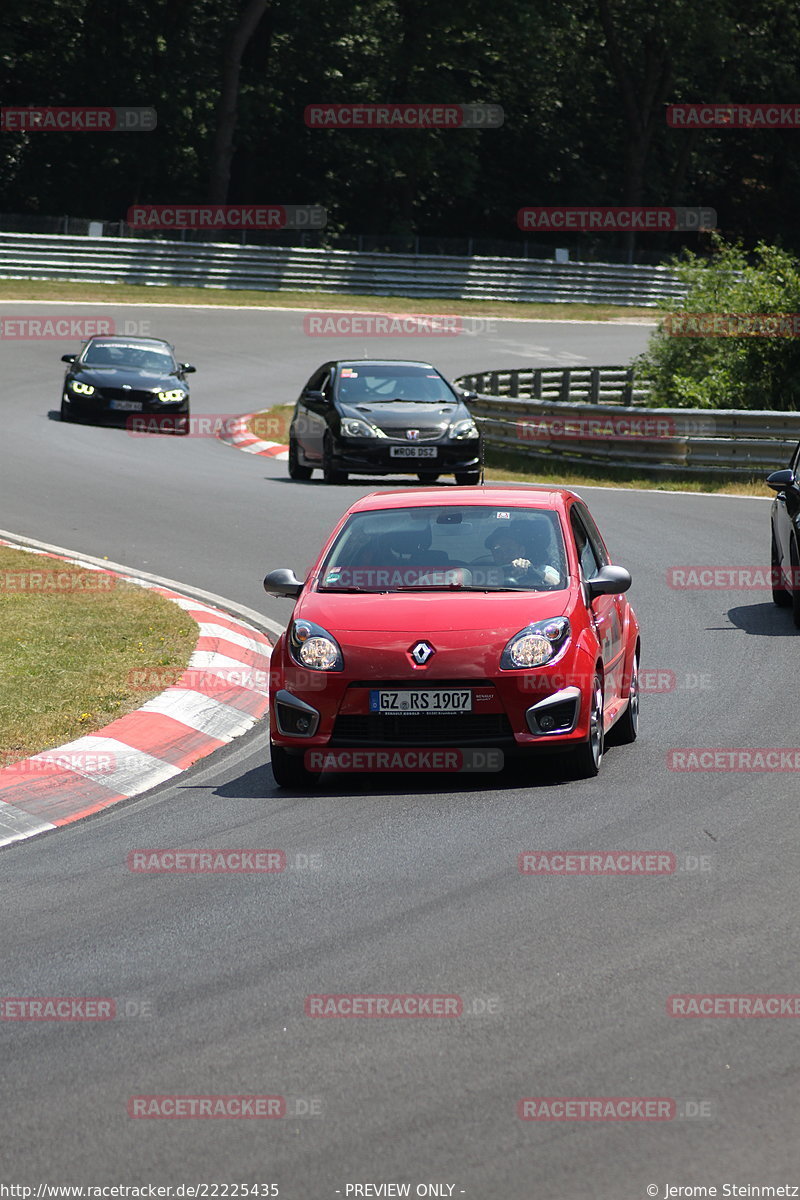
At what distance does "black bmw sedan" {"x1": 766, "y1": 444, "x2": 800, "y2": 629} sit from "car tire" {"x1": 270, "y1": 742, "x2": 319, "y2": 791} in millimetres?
5677

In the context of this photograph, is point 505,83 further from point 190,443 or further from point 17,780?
point 17,780

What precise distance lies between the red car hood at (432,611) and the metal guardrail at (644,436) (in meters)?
14.5

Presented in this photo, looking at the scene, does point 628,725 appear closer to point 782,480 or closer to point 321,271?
point 782,480

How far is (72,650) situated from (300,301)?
42.2 meters

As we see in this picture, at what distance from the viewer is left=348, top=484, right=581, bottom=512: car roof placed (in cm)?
1009

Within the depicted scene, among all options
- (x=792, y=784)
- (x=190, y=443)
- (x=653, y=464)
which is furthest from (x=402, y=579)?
(x=190, y=443)

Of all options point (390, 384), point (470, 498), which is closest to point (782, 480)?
point (470, 498)

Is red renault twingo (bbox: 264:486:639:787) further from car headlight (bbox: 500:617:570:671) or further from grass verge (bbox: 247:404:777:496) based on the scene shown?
grass verge (bbox: 247:404:777:496)

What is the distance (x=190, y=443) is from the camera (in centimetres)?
2766

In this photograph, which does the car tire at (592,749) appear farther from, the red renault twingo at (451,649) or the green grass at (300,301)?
the green grass at (300,301)

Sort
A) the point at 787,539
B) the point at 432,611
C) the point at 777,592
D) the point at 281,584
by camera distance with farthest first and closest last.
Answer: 1. the point at 777,592
2. the point at 787,539
3. the point at 281,584
4. the point at 432,611

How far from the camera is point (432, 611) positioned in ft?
29.9

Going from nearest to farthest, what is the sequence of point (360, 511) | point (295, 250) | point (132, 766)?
point (132, 766) < point (360, 511) < point (295, 250)

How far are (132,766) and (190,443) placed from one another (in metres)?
18.7
